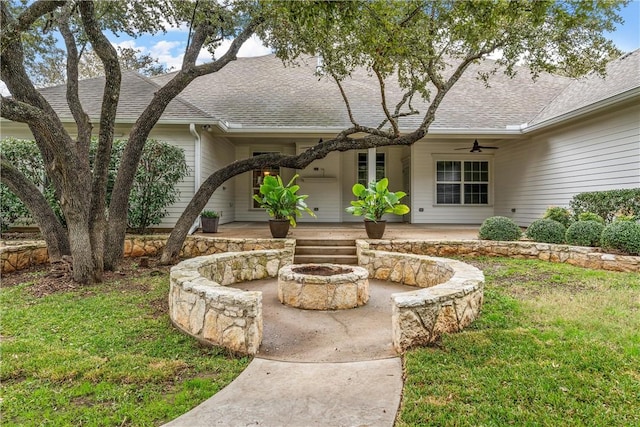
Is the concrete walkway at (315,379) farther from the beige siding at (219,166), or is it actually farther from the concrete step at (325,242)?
the beige siding at (219,166)

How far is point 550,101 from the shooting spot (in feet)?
37.3

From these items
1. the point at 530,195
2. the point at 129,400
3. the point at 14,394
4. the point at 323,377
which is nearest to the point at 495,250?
the point at 530,195

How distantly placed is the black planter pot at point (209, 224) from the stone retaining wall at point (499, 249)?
13.1 feet

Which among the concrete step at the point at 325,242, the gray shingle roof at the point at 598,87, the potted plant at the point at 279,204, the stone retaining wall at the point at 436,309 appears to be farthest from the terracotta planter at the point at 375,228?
the gray shingle roof at the point at 598,87

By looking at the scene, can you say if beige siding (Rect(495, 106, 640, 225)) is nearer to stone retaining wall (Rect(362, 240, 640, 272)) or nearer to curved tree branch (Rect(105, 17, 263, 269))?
stone retaining wall (Rect(362, 240, 640, 272))

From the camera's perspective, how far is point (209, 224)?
29.9 ft

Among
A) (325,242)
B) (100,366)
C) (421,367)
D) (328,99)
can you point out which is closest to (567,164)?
(325,242)

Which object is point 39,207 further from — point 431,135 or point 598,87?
point 598,87

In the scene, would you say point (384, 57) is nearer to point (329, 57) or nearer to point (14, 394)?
point (329, 57)

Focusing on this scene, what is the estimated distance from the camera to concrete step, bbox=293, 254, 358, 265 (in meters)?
7.29

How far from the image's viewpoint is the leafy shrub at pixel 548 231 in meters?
7.57

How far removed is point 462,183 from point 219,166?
8.13m

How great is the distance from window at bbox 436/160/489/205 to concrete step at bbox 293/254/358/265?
6316 mm

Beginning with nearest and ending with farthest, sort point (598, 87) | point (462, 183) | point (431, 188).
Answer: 1. point (598, 87)
2. point (431, 188)
3. point (462, 183)
